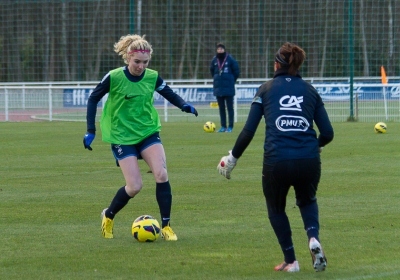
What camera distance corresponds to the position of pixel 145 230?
8.47m

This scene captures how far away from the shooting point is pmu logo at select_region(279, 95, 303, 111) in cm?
677

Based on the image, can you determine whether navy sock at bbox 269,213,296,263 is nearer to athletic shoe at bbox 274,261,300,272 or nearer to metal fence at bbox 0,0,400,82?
athletic shoe at bbox 274,261,300,272

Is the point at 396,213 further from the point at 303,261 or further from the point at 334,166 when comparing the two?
the point at 334,166

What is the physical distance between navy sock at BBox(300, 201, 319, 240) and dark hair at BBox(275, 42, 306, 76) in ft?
3.26

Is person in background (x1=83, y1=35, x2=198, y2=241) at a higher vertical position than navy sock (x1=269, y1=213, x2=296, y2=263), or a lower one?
higher

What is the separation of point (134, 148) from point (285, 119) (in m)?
2.32

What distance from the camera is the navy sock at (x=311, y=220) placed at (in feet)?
22.3

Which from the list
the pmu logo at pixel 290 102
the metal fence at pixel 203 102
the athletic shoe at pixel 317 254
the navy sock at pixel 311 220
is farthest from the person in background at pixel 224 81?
the athletic shoe at pixel 317 254

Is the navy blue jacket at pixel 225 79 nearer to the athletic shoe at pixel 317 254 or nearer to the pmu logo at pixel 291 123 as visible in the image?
the pmu logo at pixel 291 123

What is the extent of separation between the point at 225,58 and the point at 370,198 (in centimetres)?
1288

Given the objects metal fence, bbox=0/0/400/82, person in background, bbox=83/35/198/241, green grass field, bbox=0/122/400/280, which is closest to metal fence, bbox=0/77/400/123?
metal fence, bbox=0/0/400/82

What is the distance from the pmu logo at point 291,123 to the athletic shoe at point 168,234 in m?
2.15

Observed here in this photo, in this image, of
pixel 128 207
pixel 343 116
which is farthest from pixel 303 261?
pixel 343 116

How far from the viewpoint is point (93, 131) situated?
8781 millimetres
